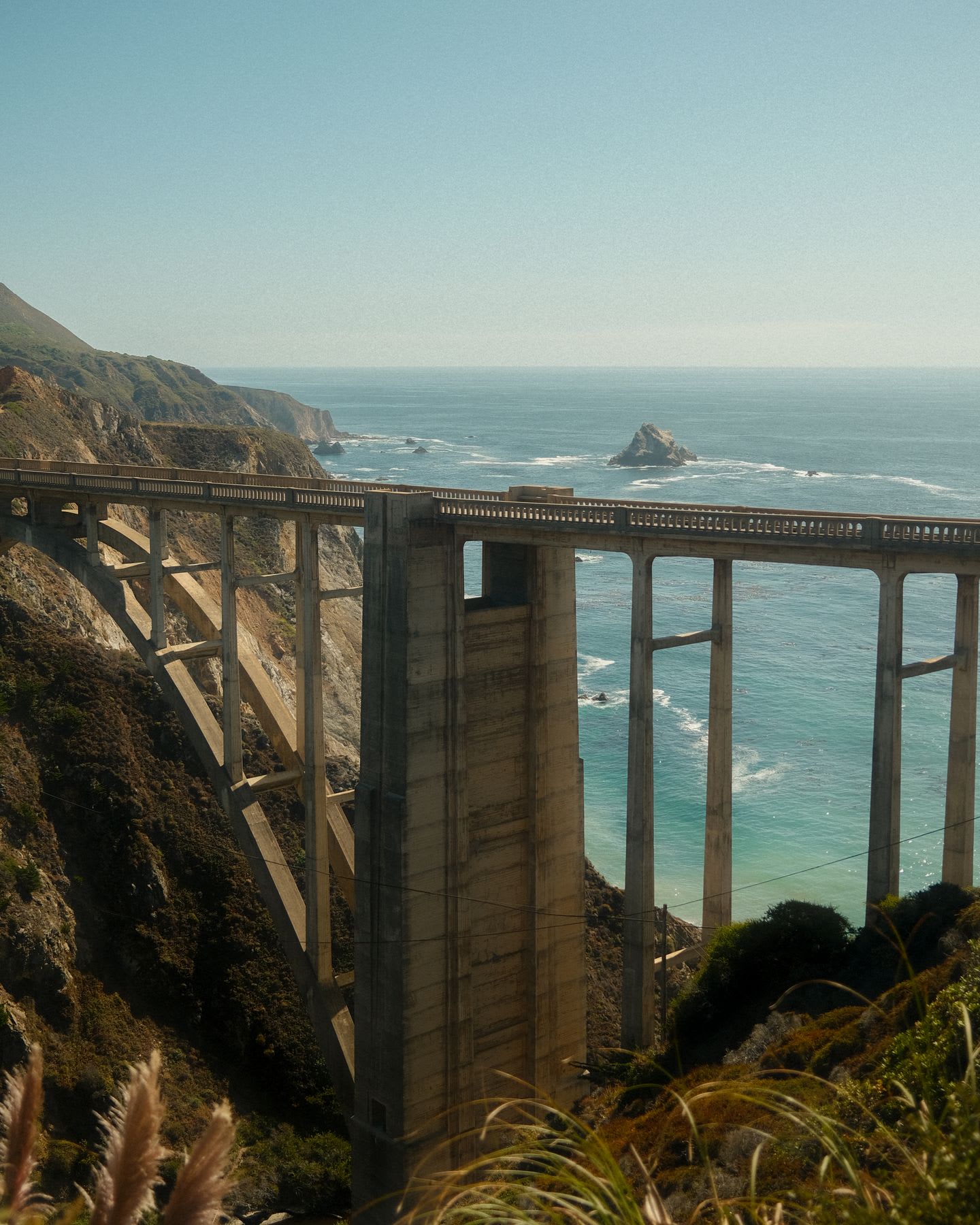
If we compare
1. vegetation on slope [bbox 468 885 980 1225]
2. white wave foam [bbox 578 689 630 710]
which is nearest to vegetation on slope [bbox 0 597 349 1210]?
vegetation on slope [bbox 468 885 980 1225]

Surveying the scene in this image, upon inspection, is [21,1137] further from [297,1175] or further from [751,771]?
[751,771]

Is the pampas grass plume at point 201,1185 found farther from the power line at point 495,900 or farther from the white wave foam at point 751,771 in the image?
the white wave foam at point 751,771

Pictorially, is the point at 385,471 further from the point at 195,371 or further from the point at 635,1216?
the point at 635,1216

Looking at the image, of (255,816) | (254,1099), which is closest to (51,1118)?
(254,1099)

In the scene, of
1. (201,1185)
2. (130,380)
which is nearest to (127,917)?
(201,1185)

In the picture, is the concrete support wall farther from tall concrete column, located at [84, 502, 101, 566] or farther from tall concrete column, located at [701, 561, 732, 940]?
tall concrete column, located at [84, 502, 101, 566]

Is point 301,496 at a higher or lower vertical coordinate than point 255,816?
higher
